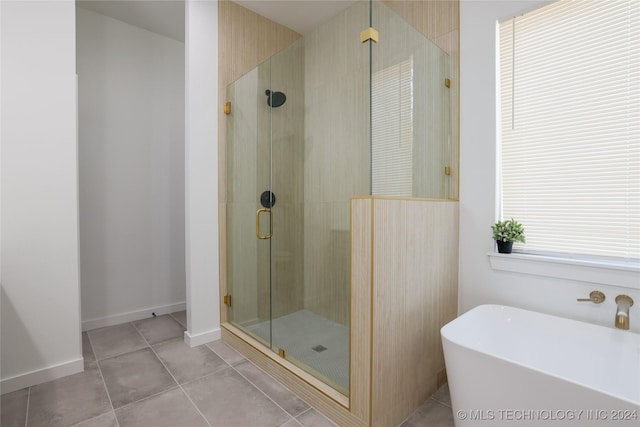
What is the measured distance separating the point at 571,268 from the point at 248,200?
204 cm

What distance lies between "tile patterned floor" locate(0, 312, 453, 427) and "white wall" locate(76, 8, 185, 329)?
725mm

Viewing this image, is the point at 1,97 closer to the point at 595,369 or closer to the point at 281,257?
the point at 281,257

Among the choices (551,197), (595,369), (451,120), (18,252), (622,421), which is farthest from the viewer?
(451,120)

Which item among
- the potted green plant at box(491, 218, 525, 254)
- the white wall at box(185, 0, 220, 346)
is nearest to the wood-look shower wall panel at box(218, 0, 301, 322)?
the white wall at box(185, 0, 220, 346)

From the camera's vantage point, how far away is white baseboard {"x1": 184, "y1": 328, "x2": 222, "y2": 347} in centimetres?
237

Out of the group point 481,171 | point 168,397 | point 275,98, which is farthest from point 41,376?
point 481,171

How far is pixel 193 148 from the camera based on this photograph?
238 cm

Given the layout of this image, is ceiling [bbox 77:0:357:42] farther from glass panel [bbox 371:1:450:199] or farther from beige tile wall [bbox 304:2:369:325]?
glass panel [bbox 371:1:450:199]

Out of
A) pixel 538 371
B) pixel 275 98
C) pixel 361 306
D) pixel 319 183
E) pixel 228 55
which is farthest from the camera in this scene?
pixel 228 55

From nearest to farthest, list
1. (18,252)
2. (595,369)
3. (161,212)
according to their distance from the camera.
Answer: (595,369) → (18,252) → (161,212)

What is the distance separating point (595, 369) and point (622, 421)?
0.59 m

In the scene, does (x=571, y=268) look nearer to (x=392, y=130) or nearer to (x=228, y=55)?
(x=392, y=130)

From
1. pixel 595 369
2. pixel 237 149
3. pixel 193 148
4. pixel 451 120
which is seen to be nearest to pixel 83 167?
pixel 193 148

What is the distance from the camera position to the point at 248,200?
92.7 inches
